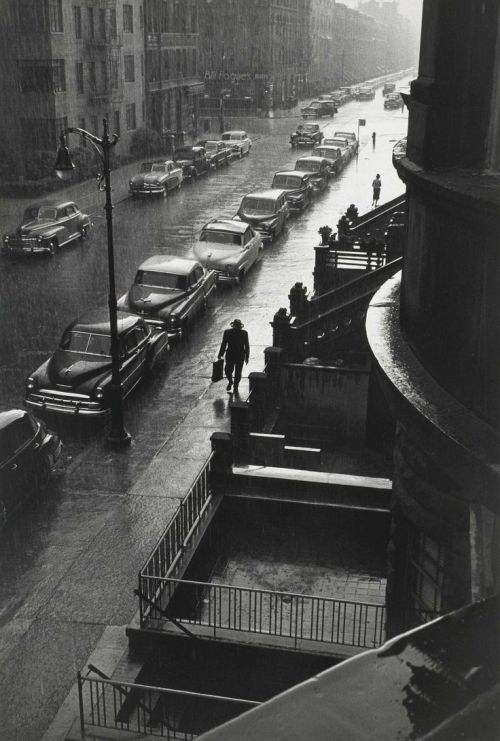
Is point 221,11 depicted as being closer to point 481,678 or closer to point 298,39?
point 298,39

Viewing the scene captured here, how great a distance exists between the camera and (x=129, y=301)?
21.5 meters

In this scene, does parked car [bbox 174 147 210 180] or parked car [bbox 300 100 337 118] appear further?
parked car [bbox 300 100 337 118]

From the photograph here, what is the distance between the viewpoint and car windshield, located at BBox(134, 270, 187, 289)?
73.4 ft

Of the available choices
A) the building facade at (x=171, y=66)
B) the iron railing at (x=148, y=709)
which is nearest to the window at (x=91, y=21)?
the building facade at (x=171, y=66)

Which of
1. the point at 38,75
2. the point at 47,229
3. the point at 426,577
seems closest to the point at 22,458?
the point at 426,577

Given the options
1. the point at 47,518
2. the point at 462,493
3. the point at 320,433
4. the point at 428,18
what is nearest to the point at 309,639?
the point at 462,493

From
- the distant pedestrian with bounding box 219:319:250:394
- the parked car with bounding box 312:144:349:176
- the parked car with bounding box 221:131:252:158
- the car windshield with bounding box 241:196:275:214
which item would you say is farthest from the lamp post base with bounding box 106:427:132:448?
the parked car with bounding box 221:131:252:158

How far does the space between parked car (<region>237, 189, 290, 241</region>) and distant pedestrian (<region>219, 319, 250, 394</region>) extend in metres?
15.6

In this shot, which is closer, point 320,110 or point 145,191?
point 145,191

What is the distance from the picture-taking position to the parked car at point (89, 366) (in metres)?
15.9

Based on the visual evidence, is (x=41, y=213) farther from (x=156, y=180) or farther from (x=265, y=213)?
(x=156, y=180)

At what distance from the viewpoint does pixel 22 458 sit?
42.3 feet

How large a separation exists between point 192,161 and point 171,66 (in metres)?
19.0

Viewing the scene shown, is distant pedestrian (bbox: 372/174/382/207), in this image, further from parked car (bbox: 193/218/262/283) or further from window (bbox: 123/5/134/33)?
window (bbox: 123/5/134/33)
